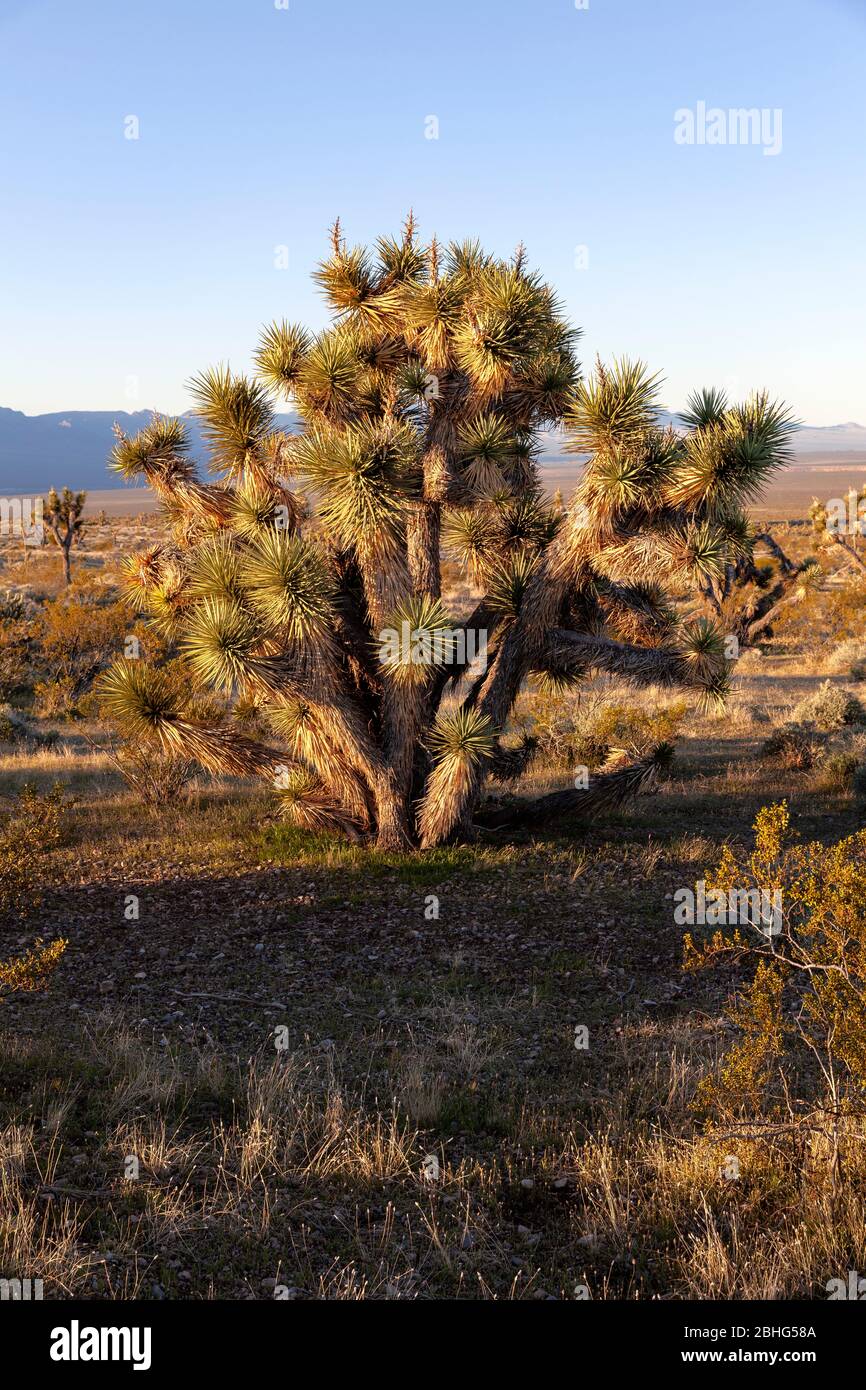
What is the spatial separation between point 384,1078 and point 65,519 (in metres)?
31.6

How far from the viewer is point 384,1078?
17.3 feet

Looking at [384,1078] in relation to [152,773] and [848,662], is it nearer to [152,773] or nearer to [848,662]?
[152,773]

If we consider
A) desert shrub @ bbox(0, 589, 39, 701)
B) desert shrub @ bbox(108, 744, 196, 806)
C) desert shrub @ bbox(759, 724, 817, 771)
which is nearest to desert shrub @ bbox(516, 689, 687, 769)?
desert shrub @ bbox(759, 724, 817, 771)

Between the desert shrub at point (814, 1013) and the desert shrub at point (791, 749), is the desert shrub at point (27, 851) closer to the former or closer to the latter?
the desert shrub at point (814, 1013)

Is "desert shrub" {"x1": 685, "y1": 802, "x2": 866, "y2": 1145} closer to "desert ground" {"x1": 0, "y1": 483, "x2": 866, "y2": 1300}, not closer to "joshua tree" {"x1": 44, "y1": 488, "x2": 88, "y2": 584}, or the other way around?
"desert ground" {"x1": 0, "y1": 483, "x2": 866, "y2": 1300}

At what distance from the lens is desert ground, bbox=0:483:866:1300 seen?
3.62m

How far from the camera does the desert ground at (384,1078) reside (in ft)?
11.9

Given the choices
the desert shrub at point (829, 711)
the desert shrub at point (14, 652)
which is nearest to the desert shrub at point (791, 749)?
the desert shrub at point (829, 711)

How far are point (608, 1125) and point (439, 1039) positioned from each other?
135cm

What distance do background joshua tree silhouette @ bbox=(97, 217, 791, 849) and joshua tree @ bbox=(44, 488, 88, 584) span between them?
25007 millimetres

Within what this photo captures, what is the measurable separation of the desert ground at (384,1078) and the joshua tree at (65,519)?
2435cm

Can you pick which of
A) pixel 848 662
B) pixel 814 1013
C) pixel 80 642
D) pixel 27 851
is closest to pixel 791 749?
pixel 814 1013
